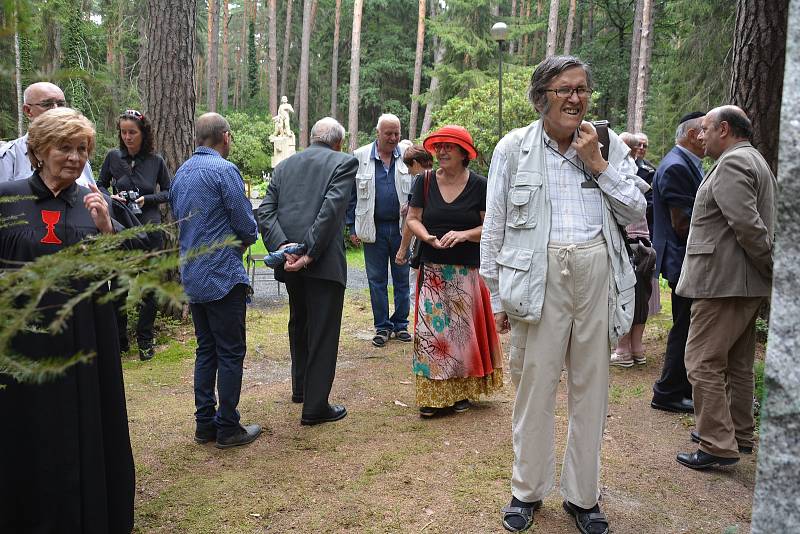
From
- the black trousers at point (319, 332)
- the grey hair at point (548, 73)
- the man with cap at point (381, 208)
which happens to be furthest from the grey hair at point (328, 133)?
the man with cap at point (381, 208)

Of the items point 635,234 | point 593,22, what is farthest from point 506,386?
point 593,22

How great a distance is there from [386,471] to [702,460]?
1.85 metres

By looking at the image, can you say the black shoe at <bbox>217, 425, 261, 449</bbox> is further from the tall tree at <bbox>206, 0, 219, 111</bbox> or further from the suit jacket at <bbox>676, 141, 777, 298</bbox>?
the tall tree at <bbox>206, 0, 219, 111</bbox>

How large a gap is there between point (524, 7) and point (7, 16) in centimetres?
3728

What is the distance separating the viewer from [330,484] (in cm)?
373

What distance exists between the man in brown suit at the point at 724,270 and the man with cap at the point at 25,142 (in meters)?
3.83

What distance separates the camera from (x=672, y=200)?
4.72 metres

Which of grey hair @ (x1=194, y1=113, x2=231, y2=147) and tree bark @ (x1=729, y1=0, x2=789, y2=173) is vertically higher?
tree bark @ (x1=729, y1=0, x2=789, y2=173)

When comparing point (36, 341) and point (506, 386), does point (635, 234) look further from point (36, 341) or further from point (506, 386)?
point (36, 341)

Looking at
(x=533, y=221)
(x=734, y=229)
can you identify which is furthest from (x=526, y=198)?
(x=734, y=229)

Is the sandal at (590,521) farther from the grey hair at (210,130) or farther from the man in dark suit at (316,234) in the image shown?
the grey hair at (210,130)

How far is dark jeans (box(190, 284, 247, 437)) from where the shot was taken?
4.11m

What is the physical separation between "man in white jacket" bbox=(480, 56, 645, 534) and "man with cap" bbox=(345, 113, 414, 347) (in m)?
3.58

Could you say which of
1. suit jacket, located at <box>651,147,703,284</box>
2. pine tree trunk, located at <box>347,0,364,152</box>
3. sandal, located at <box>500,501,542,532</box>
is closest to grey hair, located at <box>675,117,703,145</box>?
suit jacket, located at <box>651,147,703,284</box>
